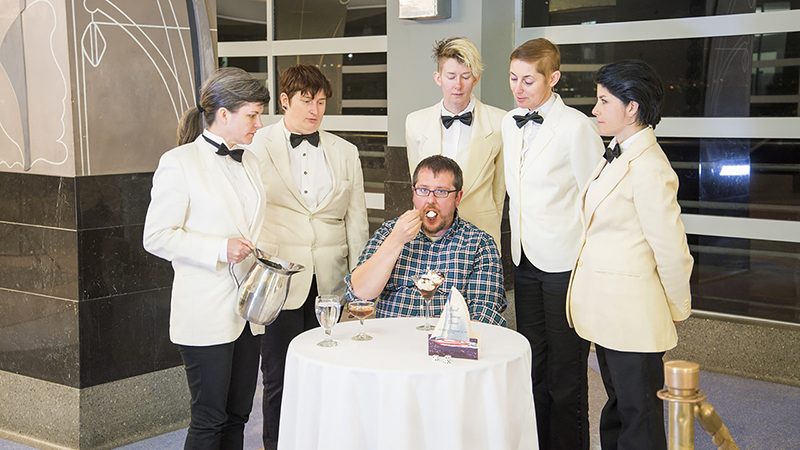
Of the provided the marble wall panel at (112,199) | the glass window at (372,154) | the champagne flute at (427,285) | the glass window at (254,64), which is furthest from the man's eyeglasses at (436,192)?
the glass window at (254,64)

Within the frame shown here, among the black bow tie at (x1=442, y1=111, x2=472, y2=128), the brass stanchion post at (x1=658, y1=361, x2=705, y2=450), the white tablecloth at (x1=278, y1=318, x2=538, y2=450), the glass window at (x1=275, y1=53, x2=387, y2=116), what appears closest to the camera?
the brass stanchion post at (x1=658, y1=361, x2=705, y2=450)

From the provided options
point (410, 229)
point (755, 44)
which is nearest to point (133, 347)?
point (410, 229)

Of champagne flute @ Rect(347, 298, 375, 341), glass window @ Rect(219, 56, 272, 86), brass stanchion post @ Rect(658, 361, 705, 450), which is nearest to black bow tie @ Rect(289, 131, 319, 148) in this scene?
champagne flute @ Rect(347, 298, 375, 341)

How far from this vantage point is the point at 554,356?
3.71 m

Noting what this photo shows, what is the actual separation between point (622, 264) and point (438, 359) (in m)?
0.77

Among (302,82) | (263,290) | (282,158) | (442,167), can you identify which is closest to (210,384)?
(263,290)

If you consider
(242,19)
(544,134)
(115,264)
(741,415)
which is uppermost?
(242,19)

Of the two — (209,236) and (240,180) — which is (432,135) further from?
(209,236)

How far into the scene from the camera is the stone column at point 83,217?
4.04m

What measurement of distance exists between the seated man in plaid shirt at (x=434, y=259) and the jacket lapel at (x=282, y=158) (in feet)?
1.54

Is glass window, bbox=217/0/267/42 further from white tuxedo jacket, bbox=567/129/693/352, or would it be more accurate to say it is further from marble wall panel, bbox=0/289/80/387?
white tuxedo jacket, bbox=567/129/693/352

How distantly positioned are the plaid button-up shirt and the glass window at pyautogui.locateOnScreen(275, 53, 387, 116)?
3561mm

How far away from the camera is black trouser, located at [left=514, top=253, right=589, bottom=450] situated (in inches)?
144

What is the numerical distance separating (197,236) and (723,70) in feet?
11.6
